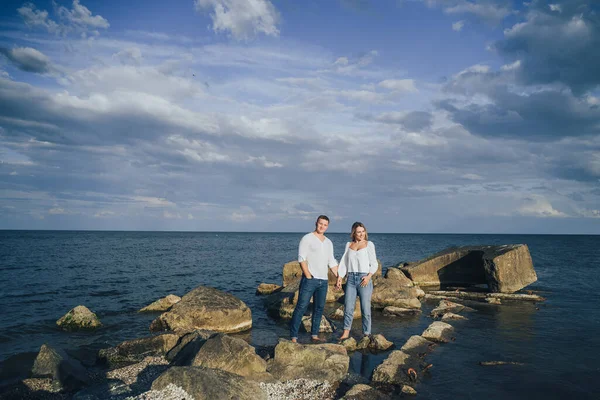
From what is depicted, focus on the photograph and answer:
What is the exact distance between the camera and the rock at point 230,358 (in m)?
7.06

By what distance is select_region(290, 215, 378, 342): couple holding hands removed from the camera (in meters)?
8.62

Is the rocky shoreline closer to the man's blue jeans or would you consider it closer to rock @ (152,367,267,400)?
rock @ (152,367,267,400)

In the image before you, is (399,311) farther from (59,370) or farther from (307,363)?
(59,370)

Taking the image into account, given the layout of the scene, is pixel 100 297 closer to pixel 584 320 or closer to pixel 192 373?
pixel 192 373

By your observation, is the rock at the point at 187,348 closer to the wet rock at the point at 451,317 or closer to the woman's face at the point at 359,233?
the woman's face at the point at 359,233

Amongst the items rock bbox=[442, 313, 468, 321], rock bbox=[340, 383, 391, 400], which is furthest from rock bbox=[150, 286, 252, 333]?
rock bbox=[442, 313, 468, 321]

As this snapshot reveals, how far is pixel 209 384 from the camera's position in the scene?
5.89 m

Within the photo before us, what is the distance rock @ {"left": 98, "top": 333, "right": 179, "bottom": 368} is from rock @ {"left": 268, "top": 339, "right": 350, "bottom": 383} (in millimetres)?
3423

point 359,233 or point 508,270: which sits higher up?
point 359,233

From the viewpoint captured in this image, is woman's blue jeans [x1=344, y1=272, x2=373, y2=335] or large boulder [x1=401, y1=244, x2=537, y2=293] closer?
woman's blue jeans [x1=344, y1=272, x2=373, y2=335]

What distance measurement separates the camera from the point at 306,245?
8.59 meters

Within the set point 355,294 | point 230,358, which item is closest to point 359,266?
point 355,294

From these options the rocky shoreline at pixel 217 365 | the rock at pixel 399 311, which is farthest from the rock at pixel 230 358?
the rock at pixel 399 311

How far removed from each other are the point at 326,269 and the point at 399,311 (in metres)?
6.83
